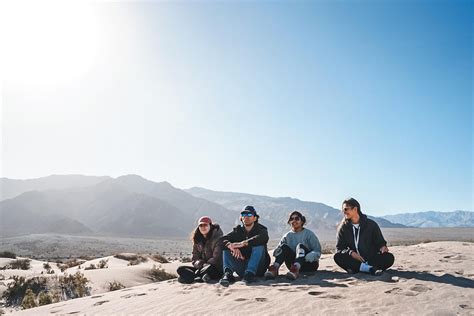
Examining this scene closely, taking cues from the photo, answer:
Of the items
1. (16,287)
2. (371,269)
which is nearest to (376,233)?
(371,269)

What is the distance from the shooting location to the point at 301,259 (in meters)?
6.91

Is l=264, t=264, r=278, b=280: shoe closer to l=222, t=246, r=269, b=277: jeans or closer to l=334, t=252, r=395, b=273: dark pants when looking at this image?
l=222, t=246, r=269, b=277: jeans

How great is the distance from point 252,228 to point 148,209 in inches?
3514

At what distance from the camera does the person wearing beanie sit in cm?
682

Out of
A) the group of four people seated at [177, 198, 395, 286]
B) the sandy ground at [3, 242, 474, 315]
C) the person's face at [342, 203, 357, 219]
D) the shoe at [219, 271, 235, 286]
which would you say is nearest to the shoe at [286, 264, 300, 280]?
the group of four people seated at [177, 198, 395, 286]

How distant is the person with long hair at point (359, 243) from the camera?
6.47m

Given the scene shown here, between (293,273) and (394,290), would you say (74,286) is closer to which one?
(293,273)

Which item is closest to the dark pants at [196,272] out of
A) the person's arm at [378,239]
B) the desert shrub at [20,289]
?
the person's arm at [378,239]

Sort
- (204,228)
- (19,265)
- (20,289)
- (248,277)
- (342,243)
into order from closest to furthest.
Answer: (248,277)
(342,243)
(204,228)
(20,289)
(19,265)

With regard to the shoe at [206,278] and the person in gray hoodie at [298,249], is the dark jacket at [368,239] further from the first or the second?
the shoe at [206,278]

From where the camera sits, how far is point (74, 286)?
955 cm

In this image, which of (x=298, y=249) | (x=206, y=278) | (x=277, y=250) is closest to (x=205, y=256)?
(x=206, y=278)

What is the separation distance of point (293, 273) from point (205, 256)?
191cm

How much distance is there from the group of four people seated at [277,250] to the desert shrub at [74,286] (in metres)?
3.51
